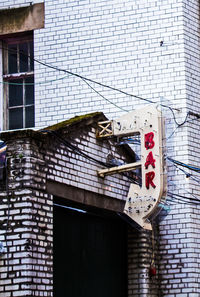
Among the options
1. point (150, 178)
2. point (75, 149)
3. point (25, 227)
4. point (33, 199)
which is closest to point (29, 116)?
point (75, 149)

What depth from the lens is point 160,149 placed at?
1387cm

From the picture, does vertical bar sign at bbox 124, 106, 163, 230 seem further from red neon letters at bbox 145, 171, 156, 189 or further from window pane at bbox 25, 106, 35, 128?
window pane at bbox 25, 106, 35, 128

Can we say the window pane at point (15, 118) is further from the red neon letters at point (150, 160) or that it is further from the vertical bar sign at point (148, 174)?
the red neon letters at point (150, 160)

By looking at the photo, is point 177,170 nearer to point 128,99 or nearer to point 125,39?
point 128,99

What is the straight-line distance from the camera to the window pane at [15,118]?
1806 centimetres

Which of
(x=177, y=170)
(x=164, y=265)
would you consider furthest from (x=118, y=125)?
(x=164, y=265)

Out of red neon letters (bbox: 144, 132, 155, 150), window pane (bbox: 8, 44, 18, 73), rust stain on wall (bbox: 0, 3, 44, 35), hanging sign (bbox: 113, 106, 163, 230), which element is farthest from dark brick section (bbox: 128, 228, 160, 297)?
rust stain on wall (bbox: 0, 3, 44, 35)

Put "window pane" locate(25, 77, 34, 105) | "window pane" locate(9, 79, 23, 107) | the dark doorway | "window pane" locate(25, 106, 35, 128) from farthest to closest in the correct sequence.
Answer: "window pane" locate(9, 79, 23, 107) < "window pane" locate(25, 77, 34, 105) < "window pane" locate(25, 106, 35, 128) < the dark doorway

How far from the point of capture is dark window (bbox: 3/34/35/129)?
18.0 meters

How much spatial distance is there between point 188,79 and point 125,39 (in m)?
1.68

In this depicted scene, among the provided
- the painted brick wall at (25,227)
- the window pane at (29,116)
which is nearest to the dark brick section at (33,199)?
the painted brick wall at (25,227)

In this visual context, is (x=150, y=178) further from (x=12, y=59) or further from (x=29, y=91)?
(x=12, y=59)

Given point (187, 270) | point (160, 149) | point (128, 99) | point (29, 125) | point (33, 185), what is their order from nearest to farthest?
point (33, 185)
point (160, 149)
point (187, 270)
point (128, 99)
point (29, 125)

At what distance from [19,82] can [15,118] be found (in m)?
0.83
